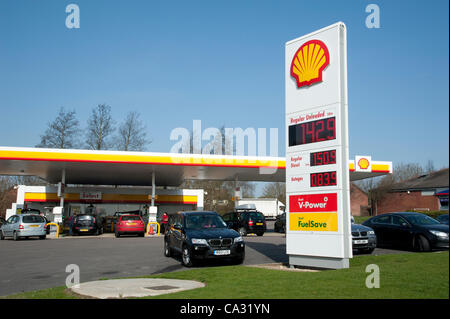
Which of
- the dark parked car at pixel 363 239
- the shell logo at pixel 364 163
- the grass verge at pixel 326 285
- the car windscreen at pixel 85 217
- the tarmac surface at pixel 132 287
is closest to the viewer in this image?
the grass verge at pixel 326 285

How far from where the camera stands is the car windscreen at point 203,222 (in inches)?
512

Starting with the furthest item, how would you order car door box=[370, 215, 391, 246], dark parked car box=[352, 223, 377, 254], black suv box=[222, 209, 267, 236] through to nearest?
black suv box=[222, 209, 267, 236] → car door box=[370, 215, 391, 246] → dark parked car box=[352, 223, 377, 254]

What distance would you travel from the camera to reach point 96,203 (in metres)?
39.5

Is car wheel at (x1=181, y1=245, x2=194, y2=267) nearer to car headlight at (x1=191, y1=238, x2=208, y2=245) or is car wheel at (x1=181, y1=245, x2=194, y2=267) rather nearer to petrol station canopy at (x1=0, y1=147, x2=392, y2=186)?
car headlight at (x1=191, y1=238, x2=208, y2=245)

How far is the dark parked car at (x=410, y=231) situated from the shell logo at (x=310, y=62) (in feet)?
21.5

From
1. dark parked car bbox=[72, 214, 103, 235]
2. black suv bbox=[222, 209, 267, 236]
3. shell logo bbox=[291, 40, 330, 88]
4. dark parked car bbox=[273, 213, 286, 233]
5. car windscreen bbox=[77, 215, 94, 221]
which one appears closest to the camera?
shell logo bbox=[291, 40, 330, 88]

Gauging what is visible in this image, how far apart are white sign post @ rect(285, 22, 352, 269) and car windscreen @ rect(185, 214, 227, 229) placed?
2.79 meters

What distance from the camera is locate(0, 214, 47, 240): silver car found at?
24453 mm

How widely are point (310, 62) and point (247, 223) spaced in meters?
16.7

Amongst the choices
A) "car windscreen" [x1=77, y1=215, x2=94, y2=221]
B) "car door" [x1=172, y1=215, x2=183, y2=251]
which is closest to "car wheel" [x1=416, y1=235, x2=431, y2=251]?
"car door" [x1=172, y1=215, x2=183, y2=251]

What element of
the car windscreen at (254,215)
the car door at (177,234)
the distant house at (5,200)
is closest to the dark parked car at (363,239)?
the car door at (177,234)

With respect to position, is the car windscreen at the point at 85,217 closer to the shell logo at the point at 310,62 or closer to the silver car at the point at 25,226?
the silver car at the point at 25,226

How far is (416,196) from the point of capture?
49344 millimetres

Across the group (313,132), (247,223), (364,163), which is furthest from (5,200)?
(313,132)
